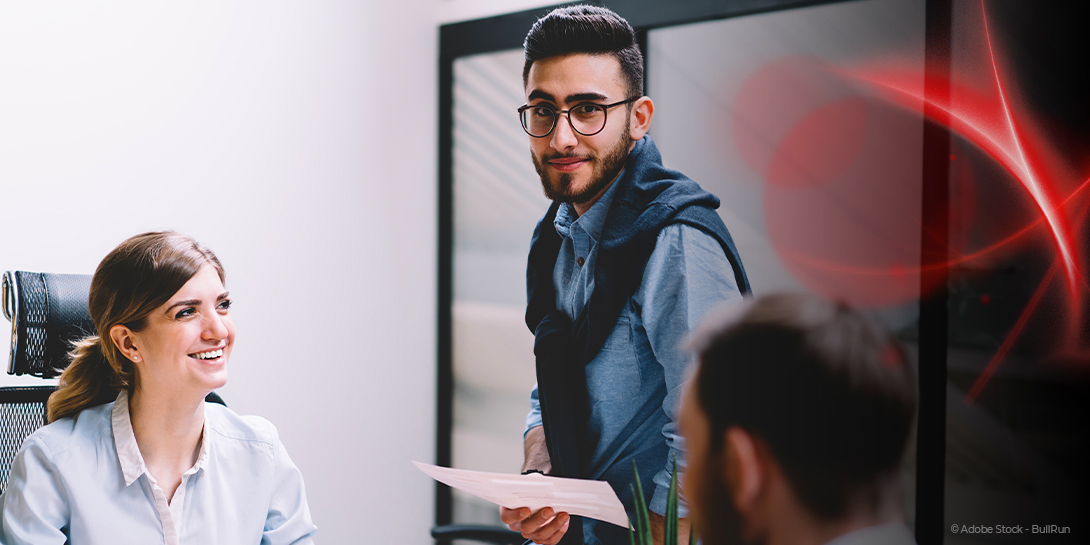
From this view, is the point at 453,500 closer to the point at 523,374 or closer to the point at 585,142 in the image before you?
the point at 523,374

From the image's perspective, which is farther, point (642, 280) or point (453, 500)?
point (453, 500)

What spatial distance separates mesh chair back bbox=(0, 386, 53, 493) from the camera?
1414mm

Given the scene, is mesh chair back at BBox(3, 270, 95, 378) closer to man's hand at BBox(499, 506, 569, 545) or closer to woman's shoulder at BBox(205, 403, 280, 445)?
woman's shoulder at BBox(205, 403, 280, 445)

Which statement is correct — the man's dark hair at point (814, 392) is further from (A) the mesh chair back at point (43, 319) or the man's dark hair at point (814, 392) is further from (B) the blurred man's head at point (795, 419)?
(A) the mesh chair back at point (43, 319)

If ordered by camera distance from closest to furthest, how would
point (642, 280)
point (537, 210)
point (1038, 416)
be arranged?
point (1038, 416)
point (642, 280)
point (537, 210)

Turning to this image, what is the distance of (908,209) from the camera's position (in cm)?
184

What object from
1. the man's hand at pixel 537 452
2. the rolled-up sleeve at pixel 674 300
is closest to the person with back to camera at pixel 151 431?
the man's hand at pixel 537 452

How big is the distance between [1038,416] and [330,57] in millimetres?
2451

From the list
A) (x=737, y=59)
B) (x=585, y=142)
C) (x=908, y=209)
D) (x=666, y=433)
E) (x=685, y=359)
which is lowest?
(x=666, y=433)

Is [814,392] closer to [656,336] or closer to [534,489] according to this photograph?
[534,489]

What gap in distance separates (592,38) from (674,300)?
2.38 ft

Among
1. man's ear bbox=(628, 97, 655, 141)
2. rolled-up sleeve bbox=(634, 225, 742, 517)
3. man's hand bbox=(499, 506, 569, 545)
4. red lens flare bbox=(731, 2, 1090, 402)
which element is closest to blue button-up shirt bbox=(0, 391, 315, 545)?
man's hand bbox=(499, 506, 569, 545)

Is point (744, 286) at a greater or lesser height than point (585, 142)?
lesser

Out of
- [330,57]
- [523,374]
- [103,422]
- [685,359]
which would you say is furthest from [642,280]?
[330,57]
